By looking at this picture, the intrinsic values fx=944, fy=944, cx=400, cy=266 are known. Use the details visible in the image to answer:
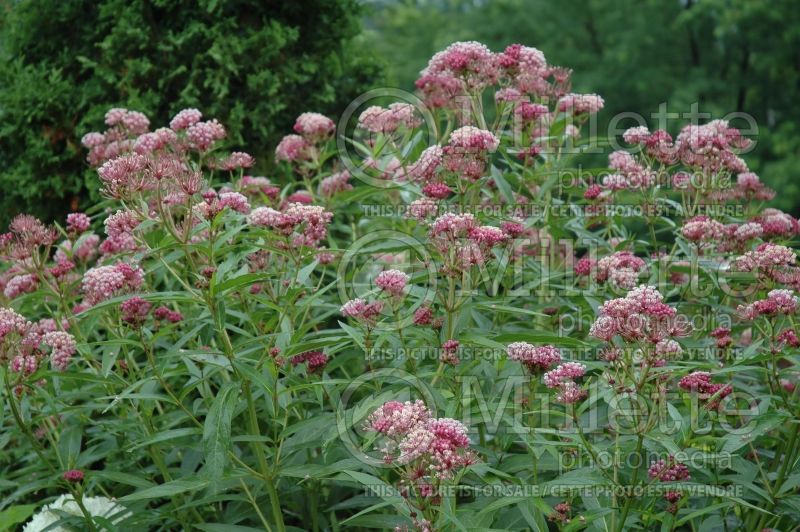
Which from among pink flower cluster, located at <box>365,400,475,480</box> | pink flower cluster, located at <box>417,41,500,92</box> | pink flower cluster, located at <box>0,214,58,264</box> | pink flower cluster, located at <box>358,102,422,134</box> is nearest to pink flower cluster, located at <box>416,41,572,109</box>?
pink flower cluster, located at <box>417,41,500,92</box>

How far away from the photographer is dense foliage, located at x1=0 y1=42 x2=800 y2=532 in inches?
139

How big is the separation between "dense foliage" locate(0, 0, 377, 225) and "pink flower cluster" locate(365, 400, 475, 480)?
13.4 ft

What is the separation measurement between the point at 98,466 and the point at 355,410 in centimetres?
270

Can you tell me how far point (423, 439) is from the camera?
9.91ft

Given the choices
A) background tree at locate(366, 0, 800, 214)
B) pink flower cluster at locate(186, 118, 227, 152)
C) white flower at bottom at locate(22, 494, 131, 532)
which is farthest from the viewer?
background tree at locate(366, 0, 800, 214)

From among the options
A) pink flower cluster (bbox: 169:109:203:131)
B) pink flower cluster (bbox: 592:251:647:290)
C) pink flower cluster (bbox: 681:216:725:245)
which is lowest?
pink flower cluster (bbox: 592:251:647:290)

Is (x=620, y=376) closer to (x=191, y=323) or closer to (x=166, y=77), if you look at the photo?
(x=191, y=323)

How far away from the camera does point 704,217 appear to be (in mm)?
4738

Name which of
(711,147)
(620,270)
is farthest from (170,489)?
(711,147)

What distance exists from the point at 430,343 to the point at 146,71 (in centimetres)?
390

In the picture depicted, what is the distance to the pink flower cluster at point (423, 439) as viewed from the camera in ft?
9.93

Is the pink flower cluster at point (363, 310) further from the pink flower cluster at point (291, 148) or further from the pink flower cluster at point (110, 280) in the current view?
A: the pink flower cluster at point (291, 148)

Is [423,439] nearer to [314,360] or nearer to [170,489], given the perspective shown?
[314,360]

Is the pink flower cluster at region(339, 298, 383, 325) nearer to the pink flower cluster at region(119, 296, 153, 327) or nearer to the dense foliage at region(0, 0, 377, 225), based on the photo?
the pink flower cluster at region(119, 296, 153, 327)
